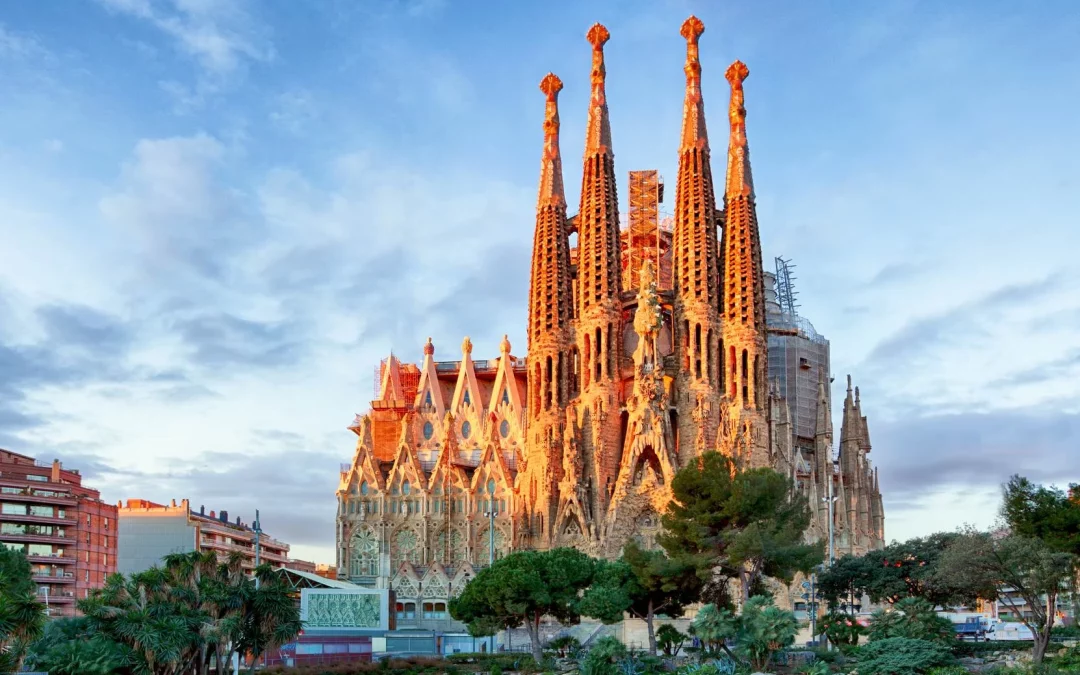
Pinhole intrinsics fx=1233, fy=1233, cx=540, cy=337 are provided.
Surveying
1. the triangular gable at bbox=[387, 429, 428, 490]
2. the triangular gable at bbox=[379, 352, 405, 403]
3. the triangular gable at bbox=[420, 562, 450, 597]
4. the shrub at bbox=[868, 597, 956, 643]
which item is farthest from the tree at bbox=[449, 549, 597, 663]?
the triangular gable at bbox=[379, 352, 405, 403]

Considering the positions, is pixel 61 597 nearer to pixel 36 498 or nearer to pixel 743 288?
pixel 36 498

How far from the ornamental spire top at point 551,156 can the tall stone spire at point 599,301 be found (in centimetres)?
182

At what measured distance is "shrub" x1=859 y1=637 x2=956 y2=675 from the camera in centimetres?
3659

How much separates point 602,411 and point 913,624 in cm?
3322

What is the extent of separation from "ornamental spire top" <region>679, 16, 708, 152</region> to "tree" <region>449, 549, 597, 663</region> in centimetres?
3679

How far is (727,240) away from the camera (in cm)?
Answer: 7531

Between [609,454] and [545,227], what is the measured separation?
14.9 m

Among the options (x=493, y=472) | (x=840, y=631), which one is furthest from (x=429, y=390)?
(x=840, y=631)

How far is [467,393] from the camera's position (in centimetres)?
A: 8619

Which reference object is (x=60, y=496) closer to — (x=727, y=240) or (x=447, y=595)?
(x=447, y=595)

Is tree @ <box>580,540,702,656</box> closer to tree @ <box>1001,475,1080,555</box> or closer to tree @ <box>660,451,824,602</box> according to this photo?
tree @ <box>660,451,824,602</box>

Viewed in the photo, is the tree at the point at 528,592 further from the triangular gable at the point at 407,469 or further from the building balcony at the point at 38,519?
the building balcony at the point at 38,519

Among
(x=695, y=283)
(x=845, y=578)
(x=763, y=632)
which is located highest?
(x=695, y=283)

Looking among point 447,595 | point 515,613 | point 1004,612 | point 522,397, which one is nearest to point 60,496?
point 447,595
